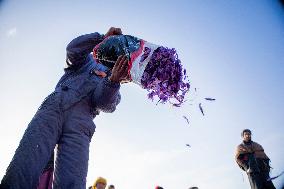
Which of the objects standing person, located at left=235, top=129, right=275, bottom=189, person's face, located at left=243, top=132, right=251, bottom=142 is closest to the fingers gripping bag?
standing person, located at left=235, top=129, right=275, bottom=189

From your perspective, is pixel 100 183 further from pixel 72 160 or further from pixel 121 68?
pixel 121 68

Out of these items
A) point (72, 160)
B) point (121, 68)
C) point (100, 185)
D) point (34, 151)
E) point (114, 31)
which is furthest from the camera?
point (100, 185)

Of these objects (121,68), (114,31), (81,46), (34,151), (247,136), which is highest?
(247,136)

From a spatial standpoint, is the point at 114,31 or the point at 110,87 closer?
the point at 110,87

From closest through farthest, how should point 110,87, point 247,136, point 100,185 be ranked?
point 110,87 < point 247,136 < point 100,185

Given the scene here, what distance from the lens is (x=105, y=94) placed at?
132 inches

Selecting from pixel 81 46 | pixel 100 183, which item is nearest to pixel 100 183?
pixel 100 183

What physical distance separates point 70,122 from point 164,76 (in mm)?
1135

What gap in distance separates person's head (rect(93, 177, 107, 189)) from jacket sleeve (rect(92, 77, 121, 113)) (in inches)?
247

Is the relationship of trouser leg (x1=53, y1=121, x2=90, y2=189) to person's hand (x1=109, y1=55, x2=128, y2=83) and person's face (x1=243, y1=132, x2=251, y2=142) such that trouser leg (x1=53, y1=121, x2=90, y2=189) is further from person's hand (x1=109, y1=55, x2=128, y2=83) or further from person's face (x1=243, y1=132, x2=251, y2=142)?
person's face (x1=243, y1=132, x2=251, y2=142)

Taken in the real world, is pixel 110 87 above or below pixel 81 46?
below

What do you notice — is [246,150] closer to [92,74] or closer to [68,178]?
[92,74]

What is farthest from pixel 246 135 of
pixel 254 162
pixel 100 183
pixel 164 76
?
pixel 164 76

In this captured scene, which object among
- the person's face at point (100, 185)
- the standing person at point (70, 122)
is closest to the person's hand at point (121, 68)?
the standing person at point (70, 122)
